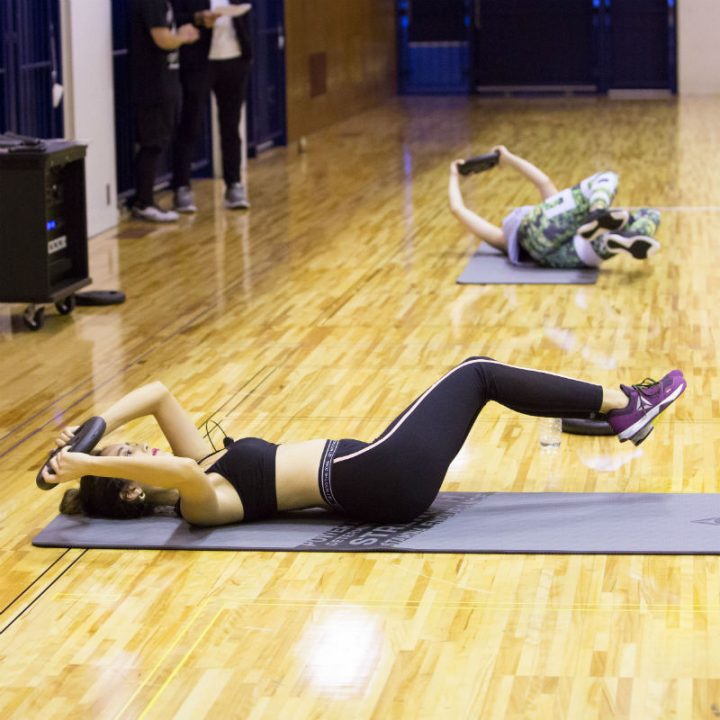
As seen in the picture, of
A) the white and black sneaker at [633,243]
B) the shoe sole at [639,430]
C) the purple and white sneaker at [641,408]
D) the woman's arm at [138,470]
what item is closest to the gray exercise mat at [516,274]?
the white and black sneaker at [633,243]

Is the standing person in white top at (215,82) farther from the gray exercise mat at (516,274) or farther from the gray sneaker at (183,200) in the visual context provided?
the gray exercise mat at (516,274)

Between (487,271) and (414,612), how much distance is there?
391 centimetres

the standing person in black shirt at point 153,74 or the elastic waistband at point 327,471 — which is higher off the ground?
the standing person in black shirt at point 153,74

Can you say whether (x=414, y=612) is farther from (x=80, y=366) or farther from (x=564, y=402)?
(x=80, y=366)

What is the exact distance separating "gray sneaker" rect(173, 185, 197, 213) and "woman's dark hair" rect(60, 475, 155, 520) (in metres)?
5.15

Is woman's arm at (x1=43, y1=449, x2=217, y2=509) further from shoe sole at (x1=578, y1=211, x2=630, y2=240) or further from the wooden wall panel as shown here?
the wooden wall panel

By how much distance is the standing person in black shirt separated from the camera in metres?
7.89

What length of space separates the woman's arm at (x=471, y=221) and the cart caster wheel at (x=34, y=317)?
2.05 m

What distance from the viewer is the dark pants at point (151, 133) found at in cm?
809

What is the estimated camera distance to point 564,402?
363 cm

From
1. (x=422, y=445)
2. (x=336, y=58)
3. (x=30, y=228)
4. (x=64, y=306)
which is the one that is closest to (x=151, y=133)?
(x=64, y=306)

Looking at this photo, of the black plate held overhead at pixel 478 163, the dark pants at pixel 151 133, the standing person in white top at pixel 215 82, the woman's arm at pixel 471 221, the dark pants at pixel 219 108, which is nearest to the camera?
the black plate held overhead at pixel 478 163

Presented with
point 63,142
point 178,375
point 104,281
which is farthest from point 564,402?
point 104,281

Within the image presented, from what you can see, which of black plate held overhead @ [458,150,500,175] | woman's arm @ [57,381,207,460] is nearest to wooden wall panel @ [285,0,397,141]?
black plate held overhead @ [458,150,500,175]
